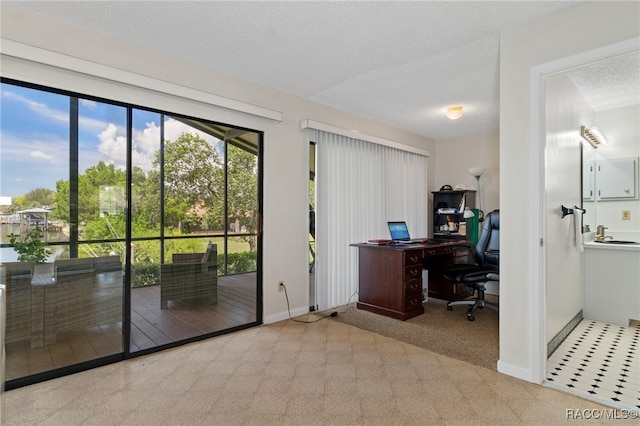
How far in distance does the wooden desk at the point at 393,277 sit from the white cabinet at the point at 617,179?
178cm

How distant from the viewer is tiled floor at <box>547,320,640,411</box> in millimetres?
2107

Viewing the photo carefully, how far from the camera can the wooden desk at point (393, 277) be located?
11.8ft

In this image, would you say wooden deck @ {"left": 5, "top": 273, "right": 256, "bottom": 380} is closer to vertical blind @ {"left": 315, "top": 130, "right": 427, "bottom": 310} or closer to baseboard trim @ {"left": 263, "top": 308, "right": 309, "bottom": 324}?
baseboard trim @ {"left": 263, "top": 308, "right": 309, "bottom": 324}

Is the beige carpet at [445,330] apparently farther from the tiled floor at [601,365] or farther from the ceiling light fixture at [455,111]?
the ceiling light fixture at [455,111]

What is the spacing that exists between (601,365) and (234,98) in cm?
375

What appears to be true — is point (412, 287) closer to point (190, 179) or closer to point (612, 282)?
A: point (612, 282)

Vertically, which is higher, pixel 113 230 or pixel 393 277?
pixel 113 230

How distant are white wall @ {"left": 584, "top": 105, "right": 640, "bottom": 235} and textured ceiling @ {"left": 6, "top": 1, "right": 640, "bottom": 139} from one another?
0.38 m

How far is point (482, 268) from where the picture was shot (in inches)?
156

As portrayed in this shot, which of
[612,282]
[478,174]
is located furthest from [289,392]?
[478,174]

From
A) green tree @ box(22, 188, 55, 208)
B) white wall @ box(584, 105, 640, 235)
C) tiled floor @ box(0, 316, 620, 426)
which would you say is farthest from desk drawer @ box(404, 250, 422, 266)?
green tree @ box(22, 188, 55, 208)

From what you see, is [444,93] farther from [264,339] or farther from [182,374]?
[182,374]

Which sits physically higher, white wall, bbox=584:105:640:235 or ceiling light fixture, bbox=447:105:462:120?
ceiling light fixture, bbox=447:105:462:120

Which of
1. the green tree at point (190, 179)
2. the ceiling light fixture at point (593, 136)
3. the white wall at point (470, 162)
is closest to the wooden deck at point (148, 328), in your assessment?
the green tree at point (190, 179)
